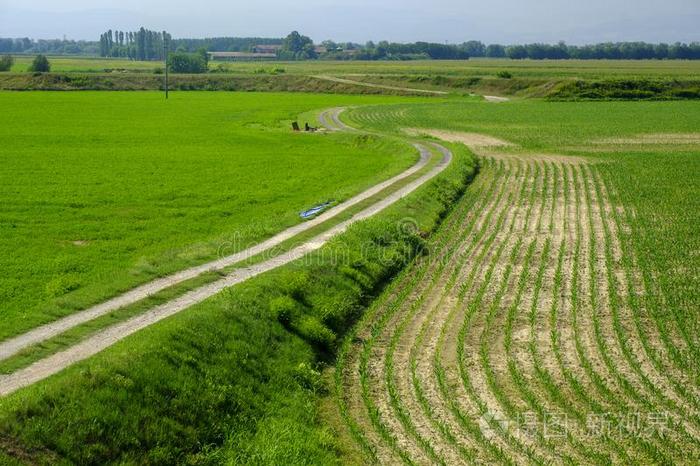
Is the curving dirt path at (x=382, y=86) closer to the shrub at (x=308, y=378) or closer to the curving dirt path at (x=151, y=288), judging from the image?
the curving dirt path at (x=151, y=288)

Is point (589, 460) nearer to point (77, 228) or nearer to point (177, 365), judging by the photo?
point (177, 365)

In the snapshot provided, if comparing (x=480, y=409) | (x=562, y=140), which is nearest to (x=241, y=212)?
(x=480, y=409)

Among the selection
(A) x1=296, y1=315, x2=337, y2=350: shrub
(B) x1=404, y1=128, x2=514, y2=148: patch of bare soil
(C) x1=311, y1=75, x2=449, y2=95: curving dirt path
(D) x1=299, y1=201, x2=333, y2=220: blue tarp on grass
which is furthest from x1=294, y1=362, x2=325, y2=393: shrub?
(C) x1=311, y1=75, x2=449, y2=95: curving dirt path

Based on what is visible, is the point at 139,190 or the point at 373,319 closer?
the point at 373,319

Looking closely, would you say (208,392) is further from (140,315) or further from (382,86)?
(382,86)

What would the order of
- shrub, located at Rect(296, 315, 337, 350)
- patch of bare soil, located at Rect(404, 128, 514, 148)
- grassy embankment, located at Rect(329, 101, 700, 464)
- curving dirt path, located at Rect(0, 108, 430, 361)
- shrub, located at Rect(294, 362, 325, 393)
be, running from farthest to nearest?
1. patch of bare soil, located at Rect(404, 128, 514, 148)
2. shrub, located at Rect(296, 315, 337, 350)
3. shrub, located at Rect(294, 362, 325, 393)
4. curving dirt path, located at Rect(0, 108, 430, 361)
5. grassy embankment, located at Rect(329, 101, 700, 464)

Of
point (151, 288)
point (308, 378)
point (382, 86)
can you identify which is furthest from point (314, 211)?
point (382, 86)

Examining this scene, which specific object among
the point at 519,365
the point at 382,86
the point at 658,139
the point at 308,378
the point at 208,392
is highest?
the point at 382,86

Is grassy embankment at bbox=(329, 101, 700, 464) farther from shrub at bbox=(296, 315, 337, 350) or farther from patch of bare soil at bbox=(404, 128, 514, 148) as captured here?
patch of bare soil at bbox=(404, 128, 514, 148)
